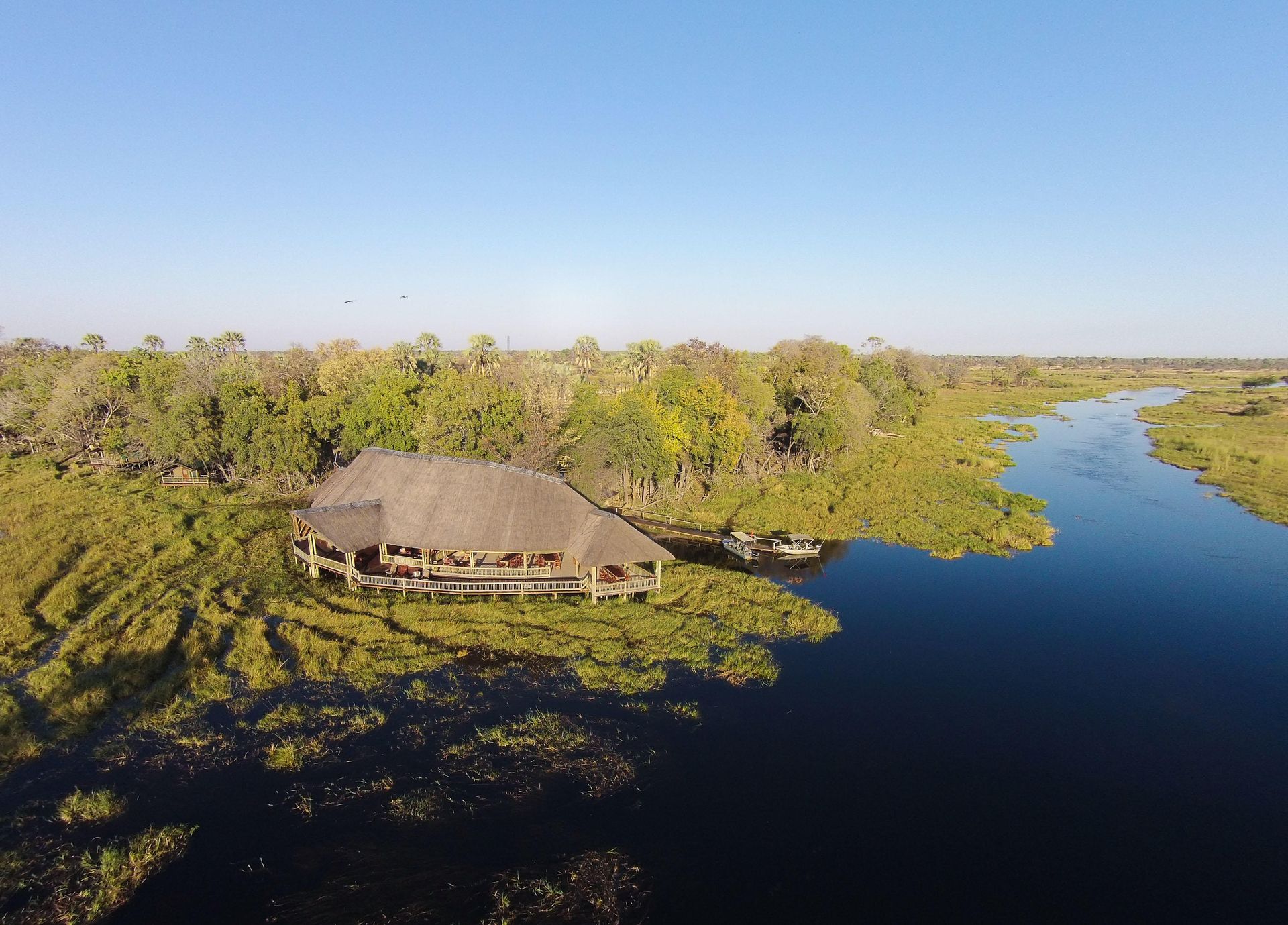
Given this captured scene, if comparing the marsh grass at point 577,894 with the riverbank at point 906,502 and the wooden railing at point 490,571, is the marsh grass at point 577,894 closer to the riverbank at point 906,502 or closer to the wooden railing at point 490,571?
the wooden railing at point 490,571

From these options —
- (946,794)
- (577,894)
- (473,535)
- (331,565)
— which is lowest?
(946,794)

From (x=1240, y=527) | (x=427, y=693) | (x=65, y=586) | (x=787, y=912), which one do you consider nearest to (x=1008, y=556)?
(x=1240, y=527)

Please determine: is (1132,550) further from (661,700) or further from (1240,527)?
(661,700)

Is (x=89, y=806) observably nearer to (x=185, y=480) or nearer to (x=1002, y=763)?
(x=1002, y=763)

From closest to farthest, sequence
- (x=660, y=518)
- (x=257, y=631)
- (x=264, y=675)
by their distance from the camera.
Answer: (x=264, y=675) → (x=257, y=631) → (x=660, y=518)

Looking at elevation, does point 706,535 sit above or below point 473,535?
below

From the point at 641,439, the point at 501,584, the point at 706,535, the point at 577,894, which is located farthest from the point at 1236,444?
the point at 577,894
